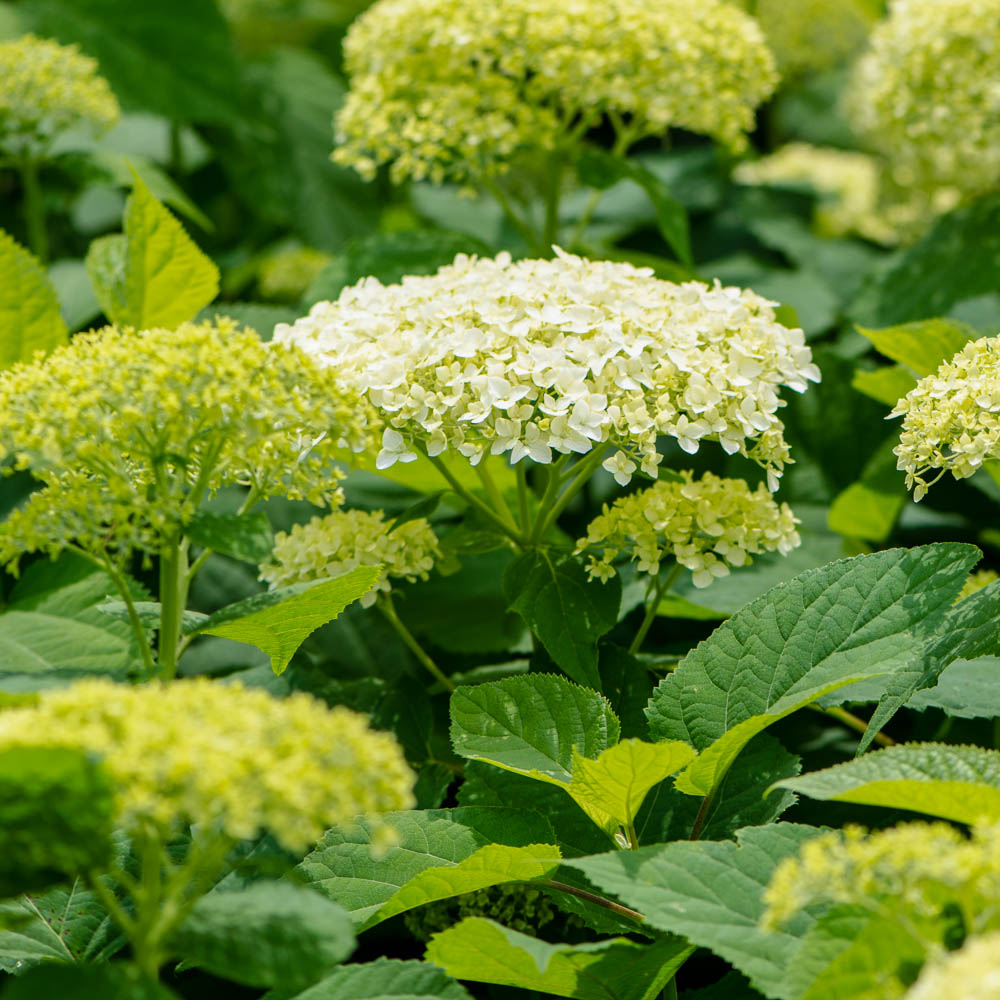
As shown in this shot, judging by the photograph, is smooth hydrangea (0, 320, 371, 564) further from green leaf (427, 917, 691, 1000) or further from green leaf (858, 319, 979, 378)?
green leaf (858, 319, 979, 378)

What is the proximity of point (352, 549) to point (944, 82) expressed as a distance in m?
1.30

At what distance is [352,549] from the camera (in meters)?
1.29

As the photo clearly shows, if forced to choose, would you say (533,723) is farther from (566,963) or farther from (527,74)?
(527,74)

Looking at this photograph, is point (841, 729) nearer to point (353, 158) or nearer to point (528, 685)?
point (528, 685)

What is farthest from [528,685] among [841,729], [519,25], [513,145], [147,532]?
[519,25]

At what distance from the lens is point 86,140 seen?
7.16 feet

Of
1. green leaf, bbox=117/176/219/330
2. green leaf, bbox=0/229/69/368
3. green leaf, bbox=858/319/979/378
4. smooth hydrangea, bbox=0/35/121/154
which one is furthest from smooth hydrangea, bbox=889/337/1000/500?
smooth hydrangea, bbox=0/35/121/154

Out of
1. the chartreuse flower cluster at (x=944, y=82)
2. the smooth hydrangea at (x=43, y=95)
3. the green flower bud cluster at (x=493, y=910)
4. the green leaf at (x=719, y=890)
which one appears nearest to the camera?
Answer: the green leaf at (x=719, y=890)

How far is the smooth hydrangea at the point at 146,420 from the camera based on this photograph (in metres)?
0.92

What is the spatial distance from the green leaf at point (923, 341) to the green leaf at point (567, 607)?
0.48 m

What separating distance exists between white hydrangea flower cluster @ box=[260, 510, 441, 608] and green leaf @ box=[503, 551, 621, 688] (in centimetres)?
12

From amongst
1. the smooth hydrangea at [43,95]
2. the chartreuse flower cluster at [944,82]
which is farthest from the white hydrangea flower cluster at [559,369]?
the chartreuse flower cluster at [944,82]

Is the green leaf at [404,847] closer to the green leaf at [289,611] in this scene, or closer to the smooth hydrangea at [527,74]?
the green leaf at [289,611]

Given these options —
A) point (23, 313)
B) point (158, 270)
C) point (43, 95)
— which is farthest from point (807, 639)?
point (43, 95)
